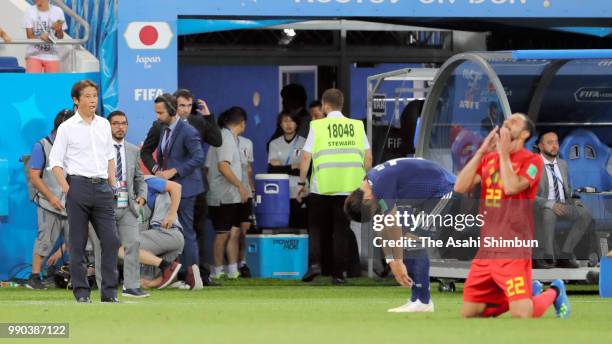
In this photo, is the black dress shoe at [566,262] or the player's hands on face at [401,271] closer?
the player's hands on face at [401,271]

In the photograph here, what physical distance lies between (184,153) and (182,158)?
0.19 feet

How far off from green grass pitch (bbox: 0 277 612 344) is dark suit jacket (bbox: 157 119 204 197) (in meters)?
1.32

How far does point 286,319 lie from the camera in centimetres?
1261

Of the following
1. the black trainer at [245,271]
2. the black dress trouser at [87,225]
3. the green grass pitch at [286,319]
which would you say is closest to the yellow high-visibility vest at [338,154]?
the green grass pitch at [286,319]

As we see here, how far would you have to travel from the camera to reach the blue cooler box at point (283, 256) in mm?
20000

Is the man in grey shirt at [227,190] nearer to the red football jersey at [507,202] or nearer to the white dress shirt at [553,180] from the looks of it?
the white dress shirt at [553,180]

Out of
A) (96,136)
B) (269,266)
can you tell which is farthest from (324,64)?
(96,136)

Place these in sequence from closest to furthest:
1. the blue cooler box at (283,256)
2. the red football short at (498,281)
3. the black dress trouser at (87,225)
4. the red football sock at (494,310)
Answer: the red football short at (498,281) → the red football sock at (494,310) → the black dress trouser at (87,225) → the blue cooler box at (283,256)

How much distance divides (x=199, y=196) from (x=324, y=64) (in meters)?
3.77

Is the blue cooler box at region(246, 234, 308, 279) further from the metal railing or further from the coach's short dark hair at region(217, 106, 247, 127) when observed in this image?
the metal railing

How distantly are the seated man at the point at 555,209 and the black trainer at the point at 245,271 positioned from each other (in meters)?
4.12

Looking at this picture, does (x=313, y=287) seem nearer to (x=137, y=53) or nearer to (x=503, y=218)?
(x=137, y=53)

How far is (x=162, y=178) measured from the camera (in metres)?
17.9

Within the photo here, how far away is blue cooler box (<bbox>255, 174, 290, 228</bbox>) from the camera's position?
20.2m
